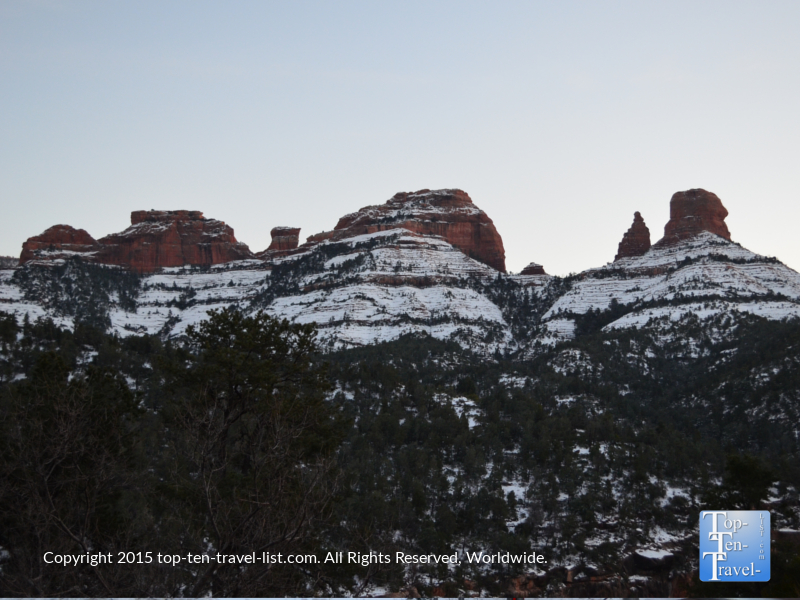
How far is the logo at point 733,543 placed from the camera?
2350 cm

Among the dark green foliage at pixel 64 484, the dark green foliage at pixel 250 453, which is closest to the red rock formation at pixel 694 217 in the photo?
the dark green foliage at pixel 250 453

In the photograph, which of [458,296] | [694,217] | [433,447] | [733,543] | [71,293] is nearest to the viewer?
[733,543]

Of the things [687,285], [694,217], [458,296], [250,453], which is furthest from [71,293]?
[250,453]

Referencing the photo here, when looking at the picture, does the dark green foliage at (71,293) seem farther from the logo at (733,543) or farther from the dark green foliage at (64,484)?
the logo at (733,543)

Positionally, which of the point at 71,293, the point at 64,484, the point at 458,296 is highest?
the point at 71,293

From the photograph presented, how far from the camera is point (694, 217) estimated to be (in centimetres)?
19212

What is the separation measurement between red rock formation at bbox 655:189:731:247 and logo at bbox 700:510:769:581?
176 metres

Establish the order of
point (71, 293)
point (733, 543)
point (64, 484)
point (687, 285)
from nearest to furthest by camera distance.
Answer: point (733, 543), point (64, 484), point (687, 285), point (71, 293)

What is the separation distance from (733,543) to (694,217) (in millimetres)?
181907

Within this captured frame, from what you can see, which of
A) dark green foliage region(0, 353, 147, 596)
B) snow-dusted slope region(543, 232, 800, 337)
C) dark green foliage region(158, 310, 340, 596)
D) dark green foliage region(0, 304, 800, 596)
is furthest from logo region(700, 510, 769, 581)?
snow-dusted slope region(543, 232, 800, 337)

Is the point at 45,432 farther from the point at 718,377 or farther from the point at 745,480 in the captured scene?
the point at 718,377

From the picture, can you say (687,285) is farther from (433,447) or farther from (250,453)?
(250,453)

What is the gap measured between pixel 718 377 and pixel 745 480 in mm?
61605

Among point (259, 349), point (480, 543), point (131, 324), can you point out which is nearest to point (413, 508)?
point (480, 543)
